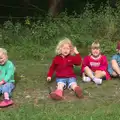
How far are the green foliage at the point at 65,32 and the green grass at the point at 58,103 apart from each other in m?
2.67

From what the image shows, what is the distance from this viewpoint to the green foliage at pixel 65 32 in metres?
9.70

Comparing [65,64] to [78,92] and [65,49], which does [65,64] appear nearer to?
[65,49]

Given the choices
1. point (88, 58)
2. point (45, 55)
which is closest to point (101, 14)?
point (45, 55)

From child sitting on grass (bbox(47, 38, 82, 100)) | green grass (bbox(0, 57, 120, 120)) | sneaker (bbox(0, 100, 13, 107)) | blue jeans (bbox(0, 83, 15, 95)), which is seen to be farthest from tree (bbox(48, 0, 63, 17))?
sneaker (bbox(0, 100, 13, 107))

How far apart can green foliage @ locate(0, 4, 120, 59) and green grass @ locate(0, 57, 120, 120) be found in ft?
8.74

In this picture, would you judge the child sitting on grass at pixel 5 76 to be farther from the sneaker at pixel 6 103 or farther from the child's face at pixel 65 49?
the child's face at pixel 65 49

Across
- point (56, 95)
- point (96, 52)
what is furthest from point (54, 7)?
point (56, 95)

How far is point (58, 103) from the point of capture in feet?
18.7

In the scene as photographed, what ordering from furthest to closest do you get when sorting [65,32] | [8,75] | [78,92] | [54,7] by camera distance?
[54,7]
[65,32]
[8,75]
[78,92]

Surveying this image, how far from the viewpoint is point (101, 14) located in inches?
426

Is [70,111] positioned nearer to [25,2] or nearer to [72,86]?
[72,86]

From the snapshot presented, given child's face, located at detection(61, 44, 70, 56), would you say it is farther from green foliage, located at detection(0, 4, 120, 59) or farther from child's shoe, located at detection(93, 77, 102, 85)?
green foliage, located at detection(0, 4, 120, 59)

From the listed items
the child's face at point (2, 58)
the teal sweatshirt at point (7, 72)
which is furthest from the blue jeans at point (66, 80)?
the child's face at point (2, 58)

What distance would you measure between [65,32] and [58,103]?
4836mm
